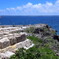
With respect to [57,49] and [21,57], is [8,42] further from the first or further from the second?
[57,49]

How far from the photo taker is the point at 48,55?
21062 mm

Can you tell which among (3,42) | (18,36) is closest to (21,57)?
(3,42)

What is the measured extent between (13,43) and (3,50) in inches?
118

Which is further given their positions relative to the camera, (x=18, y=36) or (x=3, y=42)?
(x=18, y=36)

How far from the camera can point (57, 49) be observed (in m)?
25.3

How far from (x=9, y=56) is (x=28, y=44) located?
673 cm

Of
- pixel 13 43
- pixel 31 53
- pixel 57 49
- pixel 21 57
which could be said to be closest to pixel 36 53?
pixel 31 53

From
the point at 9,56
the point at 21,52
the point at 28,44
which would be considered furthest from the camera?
the point at 28,44

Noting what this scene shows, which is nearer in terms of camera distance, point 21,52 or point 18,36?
point 21,52

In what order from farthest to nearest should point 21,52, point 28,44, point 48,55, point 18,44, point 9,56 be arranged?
1. point 28,44
2. point 18,44
3. point 48,55
4. point 21,52
5. point 9,56

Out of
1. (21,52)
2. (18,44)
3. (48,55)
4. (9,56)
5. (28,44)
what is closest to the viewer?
(9,56)

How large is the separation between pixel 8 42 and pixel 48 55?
3430 mm

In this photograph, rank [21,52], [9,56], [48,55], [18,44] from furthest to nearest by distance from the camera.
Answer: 1. [18,44]
2. [48,55]
3. [21,52]
4. [9,56]

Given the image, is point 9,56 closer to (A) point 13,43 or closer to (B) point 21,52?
(B) point 21,52
